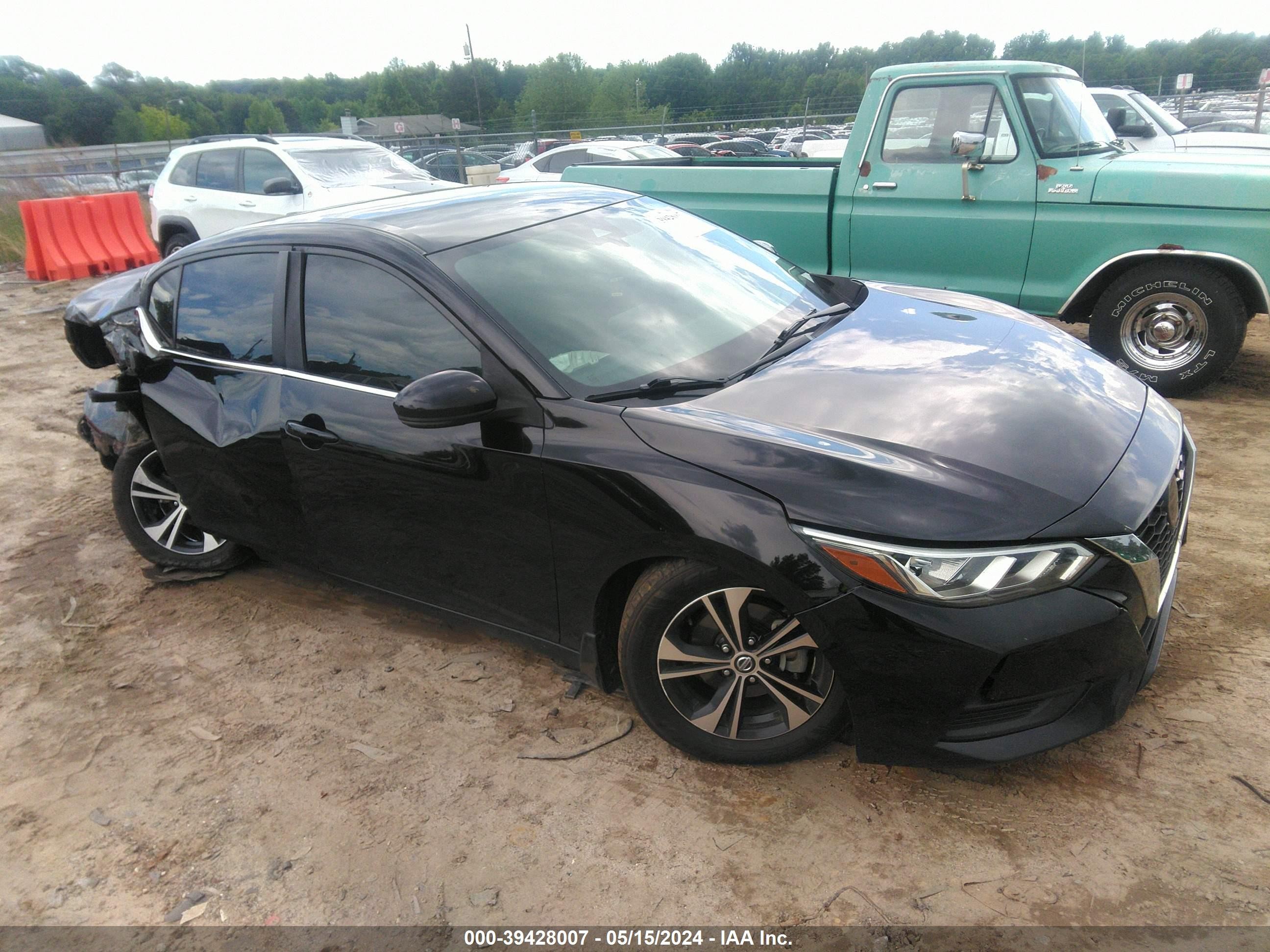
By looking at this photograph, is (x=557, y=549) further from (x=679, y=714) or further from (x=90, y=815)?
(x=90, y=815)

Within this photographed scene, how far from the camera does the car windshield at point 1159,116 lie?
1004 cm

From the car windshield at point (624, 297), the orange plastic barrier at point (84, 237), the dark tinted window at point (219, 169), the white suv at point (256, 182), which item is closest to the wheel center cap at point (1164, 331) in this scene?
the car windshield at point (624, 297)

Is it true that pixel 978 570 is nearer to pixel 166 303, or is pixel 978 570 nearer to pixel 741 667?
pixel 741 667

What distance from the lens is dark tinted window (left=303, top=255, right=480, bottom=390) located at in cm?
297

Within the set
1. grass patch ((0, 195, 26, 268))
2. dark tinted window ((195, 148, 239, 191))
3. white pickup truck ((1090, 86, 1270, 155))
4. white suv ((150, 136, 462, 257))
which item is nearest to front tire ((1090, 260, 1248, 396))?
white pickup truck ((1090, 86, 1270, 155))

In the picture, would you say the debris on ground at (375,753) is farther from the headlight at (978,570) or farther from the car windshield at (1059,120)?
the car windshield at (1059,120)

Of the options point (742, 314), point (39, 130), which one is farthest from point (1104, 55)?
point (39, 130)

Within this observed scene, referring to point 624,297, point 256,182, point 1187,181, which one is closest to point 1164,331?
point 1187,181

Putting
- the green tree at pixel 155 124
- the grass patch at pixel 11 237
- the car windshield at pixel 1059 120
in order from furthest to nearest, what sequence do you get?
the green tree at pixel 155 124 → the grass patch at pixel 11 237 → the car windshield at pixel 1059 120

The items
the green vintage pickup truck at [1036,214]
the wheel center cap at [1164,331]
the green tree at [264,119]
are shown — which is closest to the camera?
the green vintage pickup truck at [1036,214]

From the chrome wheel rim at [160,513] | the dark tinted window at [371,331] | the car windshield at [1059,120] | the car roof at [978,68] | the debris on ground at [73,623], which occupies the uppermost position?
the car roof at [978,68]

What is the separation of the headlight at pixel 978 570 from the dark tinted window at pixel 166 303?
326 cm

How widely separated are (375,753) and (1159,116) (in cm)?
1141

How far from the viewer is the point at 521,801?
2.75m
